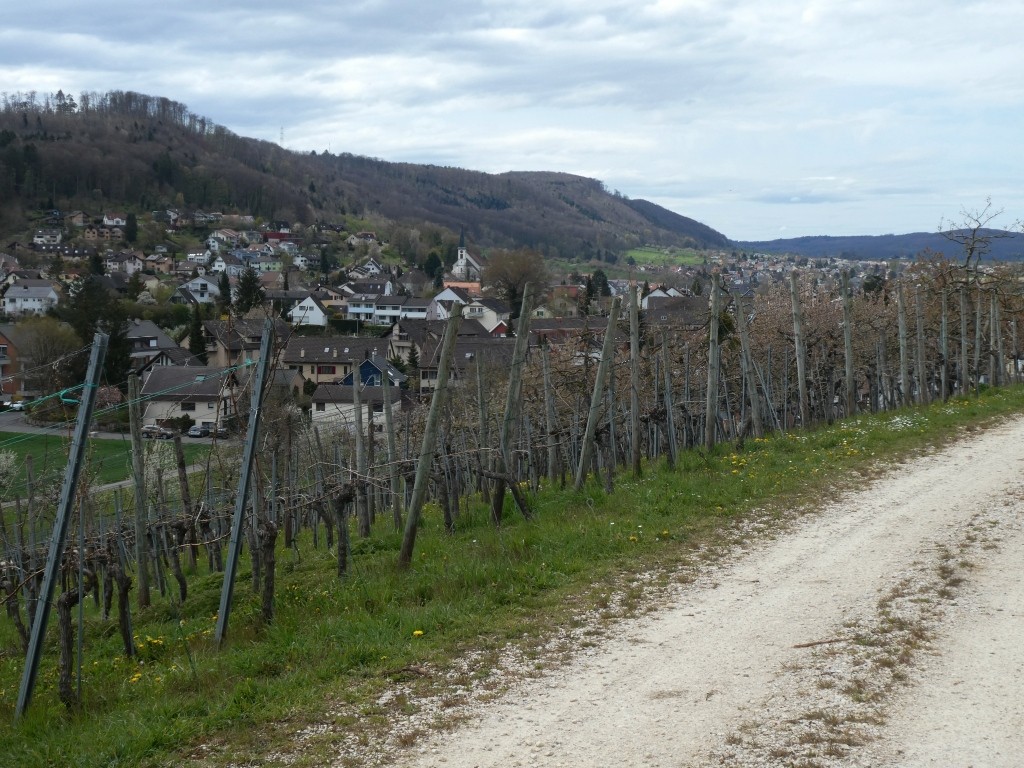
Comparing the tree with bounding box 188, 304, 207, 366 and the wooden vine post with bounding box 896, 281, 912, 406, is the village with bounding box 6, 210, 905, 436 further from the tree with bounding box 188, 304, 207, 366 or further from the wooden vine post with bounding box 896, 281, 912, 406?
the wooden vine post with bounding box 896, 281, 912, 406

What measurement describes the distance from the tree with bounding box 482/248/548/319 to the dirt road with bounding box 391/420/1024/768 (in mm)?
81739

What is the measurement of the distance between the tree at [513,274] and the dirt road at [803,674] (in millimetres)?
81739

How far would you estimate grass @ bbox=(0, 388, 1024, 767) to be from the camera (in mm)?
6250

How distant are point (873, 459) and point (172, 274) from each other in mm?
115825

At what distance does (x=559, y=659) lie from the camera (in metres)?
7.09

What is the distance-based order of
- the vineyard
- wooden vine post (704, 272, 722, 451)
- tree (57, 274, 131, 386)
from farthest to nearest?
tree (57, 274, 131, 386) → wooden vine post (704, 272, 722, 451) → the vineyard

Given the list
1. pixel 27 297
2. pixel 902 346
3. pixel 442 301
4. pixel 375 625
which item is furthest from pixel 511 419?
pixel 27 297

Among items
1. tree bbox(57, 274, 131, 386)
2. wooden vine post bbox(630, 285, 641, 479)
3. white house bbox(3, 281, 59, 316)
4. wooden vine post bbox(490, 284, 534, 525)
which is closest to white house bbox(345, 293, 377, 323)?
white house bbox(3, 281, 59, 316)

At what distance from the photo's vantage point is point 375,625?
794 cm

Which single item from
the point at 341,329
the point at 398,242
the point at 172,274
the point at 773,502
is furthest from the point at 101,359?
the point at 398,242

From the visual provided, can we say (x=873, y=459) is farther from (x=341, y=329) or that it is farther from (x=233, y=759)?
(x=341, y=329)

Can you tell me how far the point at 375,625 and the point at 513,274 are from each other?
90888mm

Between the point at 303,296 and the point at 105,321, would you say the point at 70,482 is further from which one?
the point at 303,296

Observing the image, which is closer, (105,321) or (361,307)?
(105,321)
